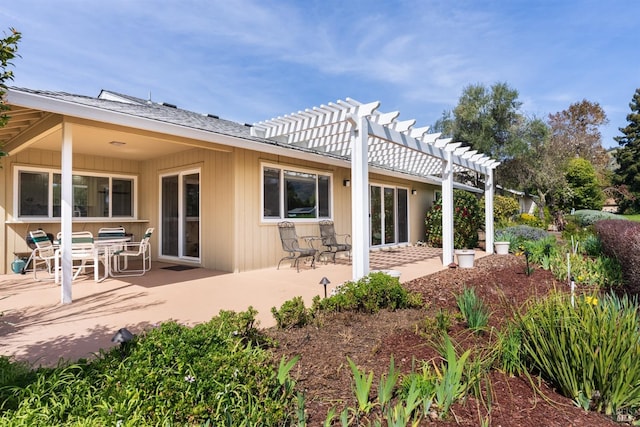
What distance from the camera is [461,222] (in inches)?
460

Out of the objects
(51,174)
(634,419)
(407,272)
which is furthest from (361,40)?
(634,419)

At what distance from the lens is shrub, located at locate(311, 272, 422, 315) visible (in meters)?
3.99

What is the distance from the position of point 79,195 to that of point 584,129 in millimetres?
35875

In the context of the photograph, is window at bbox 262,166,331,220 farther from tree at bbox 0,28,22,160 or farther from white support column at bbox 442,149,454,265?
tree at bbox 0,28,22,160

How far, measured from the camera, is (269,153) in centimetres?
780

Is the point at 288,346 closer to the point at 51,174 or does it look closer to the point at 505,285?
the point at 505,285

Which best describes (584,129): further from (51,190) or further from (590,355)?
(51,190)

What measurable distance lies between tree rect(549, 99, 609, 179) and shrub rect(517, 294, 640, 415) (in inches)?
1182

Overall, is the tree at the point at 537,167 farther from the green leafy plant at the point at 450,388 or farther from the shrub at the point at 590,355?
the green leafy plant at the point at 450,388

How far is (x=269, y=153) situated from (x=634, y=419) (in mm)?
6924

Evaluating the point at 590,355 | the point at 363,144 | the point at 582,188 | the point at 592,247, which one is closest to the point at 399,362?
the point at 590,355

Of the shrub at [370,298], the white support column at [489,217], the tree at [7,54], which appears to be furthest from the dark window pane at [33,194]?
the white support column at [489,217]

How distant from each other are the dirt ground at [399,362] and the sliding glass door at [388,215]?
6.63 meters

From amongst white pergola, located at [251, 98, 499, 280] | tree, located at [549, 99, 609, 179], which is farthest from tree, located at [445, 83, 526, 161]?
tree, located at [549, 99, 609, 179]
